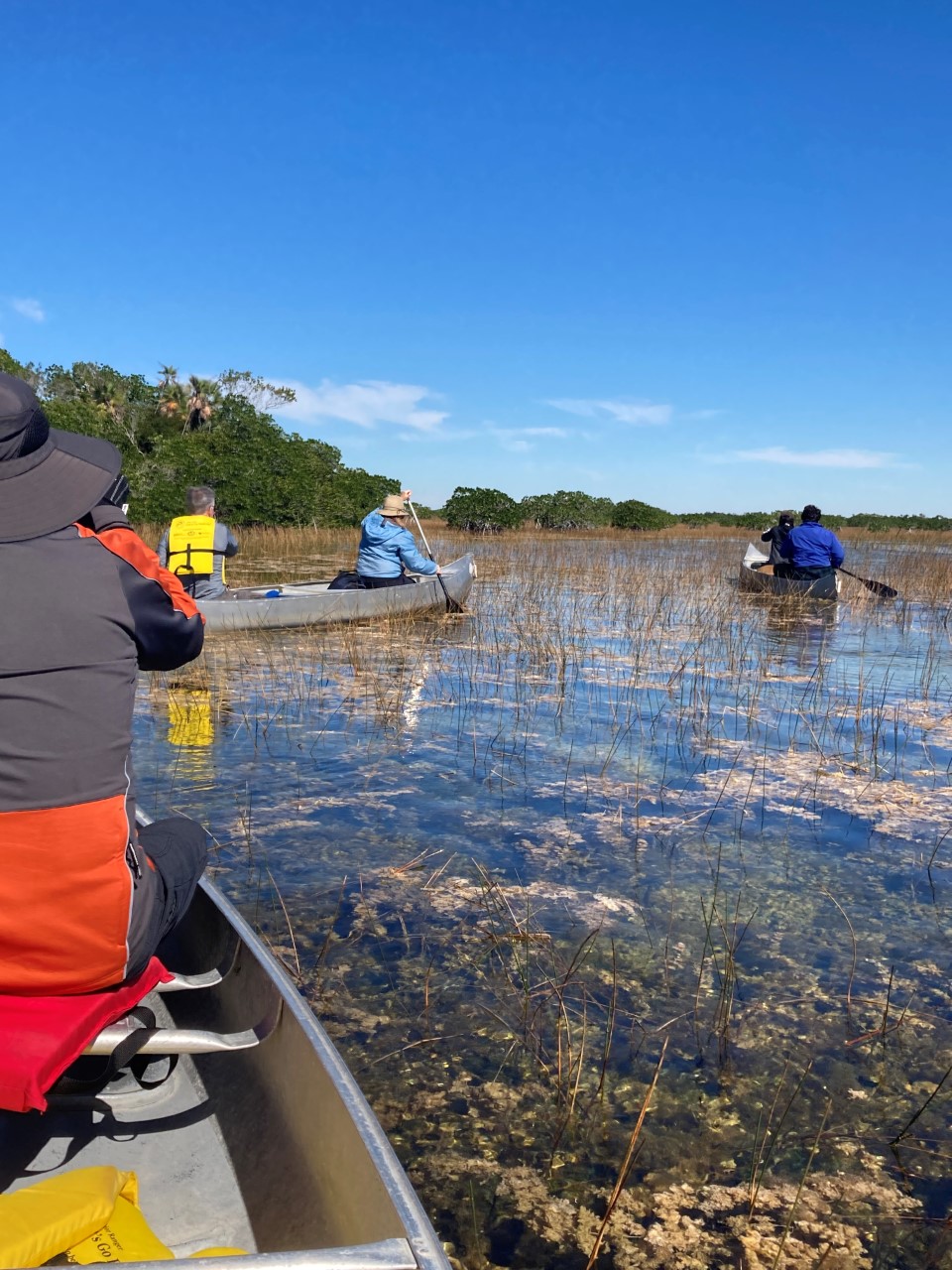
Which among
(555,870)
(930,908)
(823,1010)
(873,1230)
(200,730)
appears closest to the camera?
(873,1230)

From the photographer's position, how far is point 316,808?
4.81m

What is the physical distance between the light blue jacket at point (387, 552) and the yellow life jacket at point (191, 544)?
2.43 meters

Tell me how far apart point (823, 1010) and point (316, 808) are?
2704mm

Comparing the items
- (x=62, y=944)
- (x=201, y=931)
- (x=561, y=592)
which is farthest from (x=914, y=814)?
(x=561, y=592)

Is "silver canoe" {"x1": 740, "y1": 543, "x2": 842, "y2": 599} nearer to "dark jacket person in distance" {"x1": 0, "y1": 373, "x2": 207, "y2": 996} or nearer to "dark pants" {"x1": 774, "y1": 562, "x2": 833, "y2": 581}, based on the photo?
"dark pants" {"x1": 774, "y1": 562, "x2": 833, "y2": 581}

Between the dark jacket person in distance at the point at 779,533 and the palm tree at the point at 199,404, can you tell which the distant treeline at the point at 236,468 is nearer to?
the palm tree at the point at 199,404

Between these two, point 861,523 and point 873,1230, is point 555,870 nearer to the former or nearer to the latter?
point 873,1230

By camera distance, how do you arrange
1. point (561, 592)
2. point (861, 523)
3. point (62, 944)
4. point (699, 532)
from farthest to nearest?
1. point (861, 523)
2. point (699, 532)
3. point (561, 592)
4. point (62, 944)

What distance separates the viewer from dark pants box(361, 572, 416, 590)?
1126cm

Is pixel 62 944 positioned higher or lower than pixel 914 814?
higher

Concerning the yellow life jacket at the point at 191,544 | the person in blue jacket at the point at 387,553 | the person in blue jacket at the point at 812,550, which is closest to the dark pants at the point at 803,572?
the person in blue jacket at the point at 812,550

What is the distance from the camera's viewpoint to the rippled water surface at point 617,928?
2.19 metres

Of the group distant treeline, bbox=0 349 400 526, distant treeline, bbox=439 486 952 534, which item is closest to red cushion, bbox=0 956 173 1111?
distant treeline, bbox=0 349 400 526

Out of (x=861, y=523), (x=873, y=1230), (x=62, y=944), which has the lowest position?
(x=873, y=1230)
